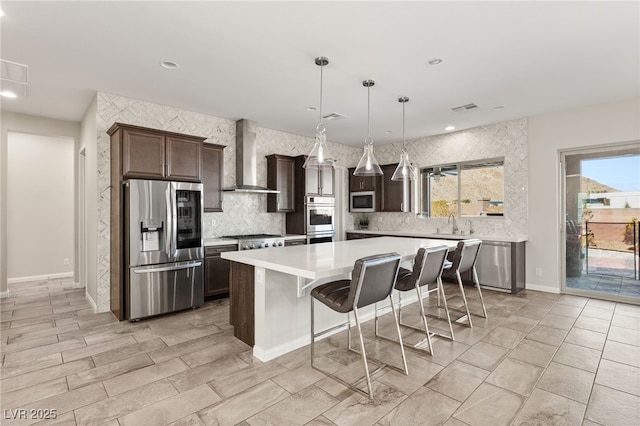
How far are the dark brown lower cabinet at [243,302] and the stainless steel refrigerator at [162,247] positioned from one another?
1.17m

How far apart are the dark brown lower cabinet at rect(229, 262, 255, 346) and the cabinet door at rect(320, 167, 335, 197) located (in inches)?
131

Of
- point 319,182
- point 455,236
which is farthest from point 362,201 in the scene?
point 455,236

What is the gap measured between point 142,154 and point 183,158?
0.48 meters

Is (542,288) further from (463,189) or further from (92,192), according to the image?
(92,192)

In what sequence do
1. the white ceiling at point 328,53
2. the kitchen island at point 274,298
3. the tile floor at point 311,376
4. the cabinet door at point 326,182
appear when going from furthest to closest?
the cabinet door at point 326,182 < the kitchen island at point 274,298 < the white ceiling at point 328,53 < the tile floor at point 311,376

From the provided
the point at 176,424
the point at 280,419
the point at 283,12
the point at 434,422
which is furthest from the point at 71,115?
the point at 434,422

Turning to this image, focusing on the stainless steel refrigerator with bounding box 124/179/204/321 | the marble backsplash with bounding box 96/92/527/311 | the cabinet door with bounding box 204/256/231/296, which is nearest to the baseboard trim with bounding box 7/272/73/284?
the marble backsplash with bounding box 96/92/527/311

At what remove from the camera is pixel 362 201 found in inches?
282

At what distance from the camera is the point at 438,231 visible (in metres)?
6.17

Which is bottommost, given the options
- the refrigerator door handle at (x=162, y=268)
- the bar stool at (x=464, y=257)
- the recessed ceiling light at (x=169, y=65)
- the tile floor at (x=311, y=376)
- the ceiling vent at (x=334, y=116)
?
the tile floor at (x=311, y=376)

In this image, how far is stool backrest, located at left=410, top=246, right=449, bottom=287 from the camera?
284 centimetres

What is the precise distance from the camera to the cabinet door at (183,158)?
407 cm

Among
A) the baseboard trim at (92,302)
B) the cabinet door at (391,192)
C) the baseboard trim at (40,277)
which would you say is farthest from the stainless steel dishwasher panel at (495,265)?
the baseboard trim at (40,277)

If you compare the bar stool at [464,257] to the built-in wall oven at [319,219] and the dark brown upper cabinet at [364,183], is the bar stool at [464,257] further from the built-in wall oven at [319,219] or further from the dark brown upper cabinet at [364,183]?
the dark brown upper cabinet at [364,183]
